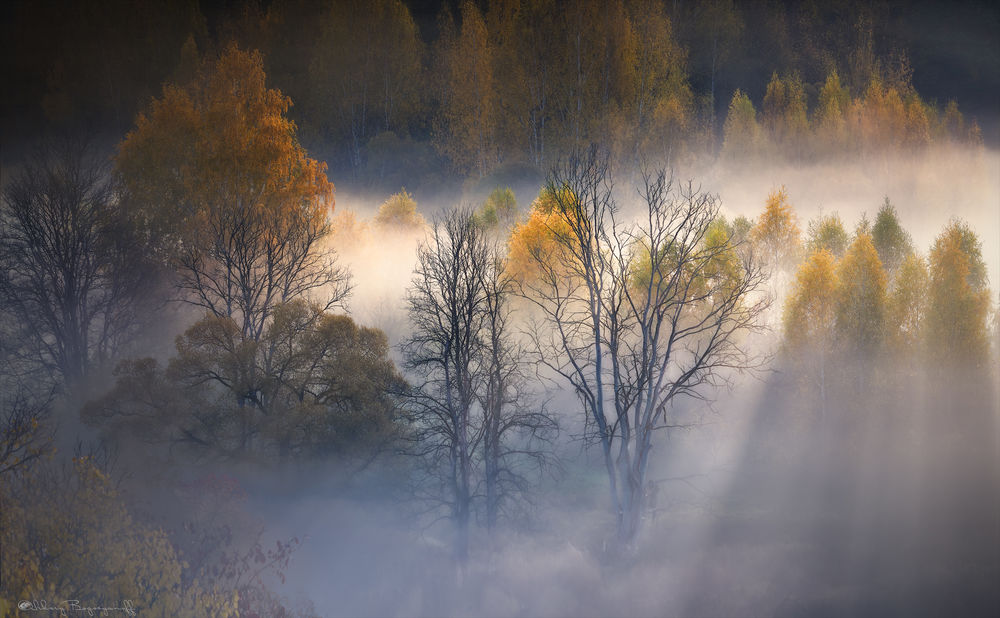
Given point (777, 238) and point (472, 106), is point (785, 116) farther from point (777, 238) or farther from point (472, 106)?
point (472, 106)

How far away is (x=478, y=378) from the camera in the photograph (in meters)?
25.0

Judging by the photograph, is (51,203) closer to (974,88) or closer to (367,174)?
(367,174)

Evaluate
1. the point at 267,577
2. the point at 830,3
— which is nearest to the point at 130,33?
the point at 267,577

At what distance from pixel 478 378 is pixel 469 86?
114 ft

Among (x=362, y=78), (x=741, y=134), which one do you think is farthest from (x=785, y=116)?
(x=362, y=78)

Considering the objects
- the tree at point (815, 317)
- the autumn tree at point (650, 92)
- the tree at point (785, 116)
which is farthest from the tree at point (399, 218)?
the tree at point (785, 116)

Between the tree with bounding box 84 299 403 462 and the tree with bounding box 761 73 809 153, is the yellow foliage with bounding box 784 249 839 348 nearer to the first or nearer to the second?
the tree with bounding box 84 299 403 462

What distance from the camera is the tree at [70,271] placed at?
28422 mm

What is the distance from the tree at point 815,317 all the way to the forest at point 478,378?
0.45 feet

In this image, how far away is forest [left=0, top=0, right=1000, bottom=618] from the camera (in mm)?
22641

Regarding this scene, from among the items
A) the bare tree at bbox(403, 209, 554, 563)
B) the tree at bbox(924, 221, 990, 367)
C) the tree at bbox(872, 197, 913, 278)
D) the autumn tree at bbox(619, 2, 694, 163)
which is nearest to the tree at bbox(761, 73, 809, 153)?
the autumn tree at bbox(619, 2, 694, 163)

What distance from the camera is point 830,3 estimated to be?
87.4 metres

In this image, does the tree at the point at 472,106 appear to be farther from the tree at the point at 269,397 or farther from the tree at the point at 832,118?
the tree at the point at 269,397

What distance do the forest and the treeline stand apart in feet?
1.43
